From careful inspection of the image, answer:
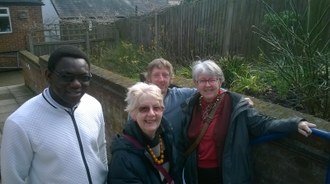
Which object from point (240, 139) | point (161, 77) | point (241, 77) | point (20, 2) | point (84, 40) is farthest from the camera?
point (20, 2)

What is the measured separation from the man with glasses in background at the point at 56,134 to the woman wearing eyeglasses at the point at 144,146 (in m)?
0.21

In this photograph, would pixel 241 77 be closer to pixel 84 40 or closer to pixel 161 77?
pixel 161 77

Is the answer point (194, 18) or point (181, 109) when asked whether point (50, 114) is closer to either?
point (181, 109)

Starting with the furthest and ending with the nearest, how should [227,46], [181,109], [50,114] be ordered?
[227,46] < [181,109] < [50,114]

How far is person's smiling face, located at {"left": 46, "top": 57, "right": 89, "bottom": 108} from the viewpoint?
1631 millimetres

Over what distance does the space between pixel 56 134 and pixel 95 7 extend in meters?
18.8

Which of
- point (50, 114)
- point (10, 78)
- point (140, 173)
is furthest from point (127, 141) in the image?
point (10, 78)

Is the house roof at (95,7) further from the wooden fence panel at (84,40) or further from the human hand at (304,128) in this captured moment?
the human hand at (304,128)

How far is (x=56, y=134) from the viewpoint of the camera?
1.62m

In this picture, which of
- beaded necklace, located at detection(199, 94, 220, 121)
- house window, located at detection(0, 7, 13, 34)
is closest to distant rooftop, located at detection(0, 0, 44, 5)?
house window, located at detection(0, 7, 13, 34)

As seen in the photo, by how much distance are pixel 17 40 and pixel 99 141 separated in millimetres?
15738

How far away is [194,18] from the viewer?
7.25 metres

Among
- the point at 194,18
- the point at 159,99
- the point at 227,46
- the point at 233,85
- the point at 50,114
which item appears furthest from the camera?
the point at 194,18

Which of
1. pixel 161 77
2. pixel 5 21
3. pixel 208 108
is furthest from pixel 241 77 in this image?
pixel 5 21
